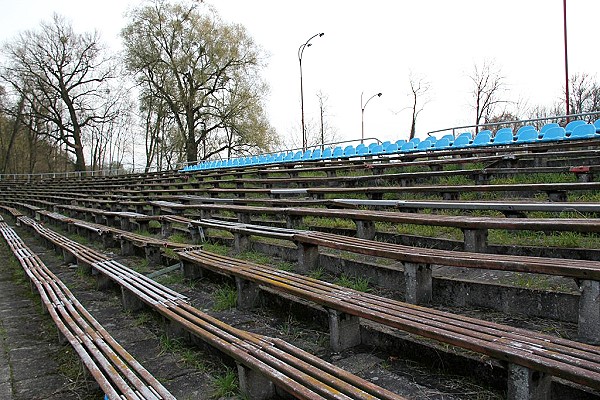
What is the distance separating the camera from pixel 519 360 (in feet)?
5.65

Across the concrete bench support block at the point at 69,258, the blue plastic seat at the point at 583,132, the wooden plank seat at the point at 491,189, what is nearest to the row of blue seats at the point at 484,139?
the blue plastic seat at the point at 583,132

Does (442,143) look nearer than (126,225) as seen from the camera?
No

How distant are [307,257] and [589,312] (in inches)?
89.9

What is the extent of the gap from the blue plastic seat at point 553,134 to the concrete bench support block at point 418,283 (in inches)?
265

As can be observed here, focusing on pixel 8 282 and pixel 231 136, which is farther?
pixel 231 136

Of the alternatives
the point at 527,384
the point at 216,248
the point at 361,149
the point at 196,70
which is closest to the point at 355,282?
the point at 527,384

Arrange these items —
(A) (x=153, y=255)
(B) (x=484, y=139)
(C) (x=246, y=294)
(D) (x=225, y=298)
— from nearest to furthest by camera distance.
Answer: (C) (x=246, y=294) < (D) (x=225, y=298) < (A) (x=153, y=255) < (B) (x=484, y=139)

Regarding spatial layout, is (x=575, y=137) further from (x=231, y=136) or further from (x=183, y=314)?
(x=231, y=136)

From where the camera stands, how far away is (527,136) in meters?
→ 9.52

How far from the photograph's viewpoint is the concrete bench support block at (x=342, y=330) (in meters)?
2.58

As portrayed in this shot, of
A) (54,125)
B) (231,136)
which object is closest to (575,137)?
(231,136)

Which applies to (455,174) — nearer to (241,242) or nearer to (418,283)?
(241,242)

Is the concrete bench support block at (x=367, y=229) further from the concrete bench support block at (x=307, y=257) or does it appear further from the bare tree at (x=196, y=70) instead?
the bare tree at (x=196, y=70)

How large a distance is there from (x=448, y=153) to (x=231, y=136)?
21685 millimetres
